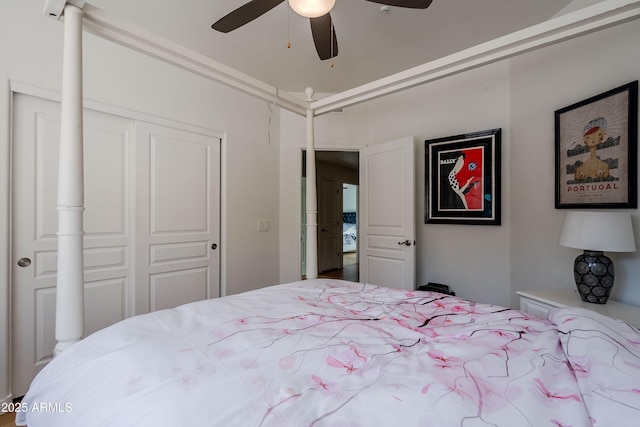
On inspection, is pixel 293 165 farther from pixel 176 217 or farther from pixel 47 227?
pixel 47 227

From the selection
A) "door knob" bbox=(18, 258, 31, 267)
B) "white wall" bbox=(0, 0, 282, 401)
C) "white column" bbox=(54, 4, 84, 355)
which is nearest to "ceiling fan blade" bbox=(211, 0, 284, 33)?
"white column" bbox=(54, 4, 84, 355)

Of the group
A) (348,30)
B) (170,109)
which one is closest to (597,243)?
(348,30)

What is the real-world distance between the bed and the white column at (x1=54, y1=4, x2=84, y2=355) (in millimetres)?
222

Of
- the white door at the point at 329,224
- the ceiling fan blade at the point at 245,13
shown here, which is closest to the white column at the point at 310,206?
the ceiling fan blade at the point at 245,13

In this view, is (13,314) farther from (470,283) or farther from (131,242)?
(470,283)

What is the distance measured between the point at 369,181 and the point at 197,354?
113 inches

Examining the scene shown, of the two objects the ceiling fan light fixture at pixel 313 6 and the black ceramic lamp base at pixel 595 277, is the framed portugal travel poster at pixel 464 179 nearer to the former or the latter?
the black ceramic lamp base at pixel 595 277

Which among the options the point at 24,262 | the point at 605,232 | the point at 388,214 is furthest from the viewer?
the point at 388,214

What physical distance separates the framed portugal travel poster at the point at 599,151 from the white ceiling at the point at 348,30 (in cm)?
76

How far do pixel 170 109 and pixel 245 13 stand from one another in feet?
4.18

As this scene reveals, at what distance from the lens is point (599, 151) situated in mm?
1880

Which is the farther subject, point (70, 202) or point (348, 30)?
point (348, 30)

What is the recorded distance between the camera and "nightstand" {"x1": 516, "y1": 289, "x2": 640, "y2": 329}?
4.93ft

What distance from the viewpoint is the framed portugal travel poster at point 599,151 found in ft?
5.60
